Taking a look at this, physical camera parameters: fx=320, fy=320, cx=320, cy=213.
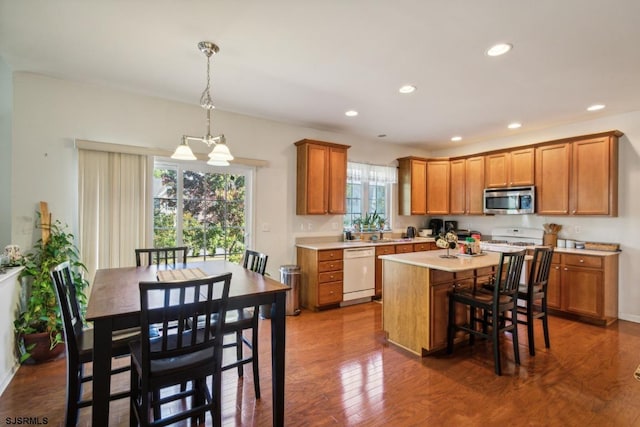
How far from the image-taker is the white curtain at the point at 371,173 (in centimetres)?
550

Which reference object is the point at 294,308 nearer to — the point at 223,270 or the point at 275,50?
the point at 223,270

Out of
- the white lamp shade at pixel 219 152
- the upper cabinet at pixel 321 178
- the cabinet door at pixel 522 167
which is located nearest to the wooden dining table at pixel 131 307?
the white lamp shade at pixel 219 152

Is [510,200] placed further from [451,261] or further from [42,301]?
[42,301]

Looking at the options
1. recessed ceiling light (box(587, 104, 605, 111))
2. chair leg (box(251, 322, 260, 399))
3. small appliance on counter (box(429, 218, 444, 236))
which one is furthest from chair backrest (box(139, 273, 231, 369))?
small appliance on counter (box(429, 218, 444, 236))

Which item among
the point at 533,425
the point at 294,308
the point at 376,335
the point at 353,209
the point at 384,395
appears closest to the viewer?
the point at 533,425

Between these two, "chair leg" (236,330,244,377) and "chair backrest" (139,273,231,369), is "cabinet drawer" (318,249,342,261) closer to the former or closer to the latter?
"chair leg" (236,330,244,377)

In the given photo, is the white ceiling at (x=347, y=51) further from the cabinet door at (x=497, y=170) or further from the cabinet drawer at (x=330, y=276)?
the cabinet drawer at (x=330, y=276)

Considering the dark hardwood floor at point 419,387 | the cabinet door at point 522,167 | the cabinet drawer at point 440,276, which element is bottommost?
the dark hardwood floor at point 419,387

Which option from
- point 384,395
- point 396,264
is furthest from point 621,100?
point 384,395

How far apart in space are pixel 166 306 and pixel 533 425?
7.67 feet

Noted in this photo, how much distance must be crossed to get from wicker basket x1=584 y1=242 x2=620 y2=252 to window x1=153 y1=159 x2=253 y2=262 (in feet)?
15.2

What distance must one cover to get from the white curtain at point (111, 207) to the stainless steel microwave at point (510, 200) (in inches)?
198

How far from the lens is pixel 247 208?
4.42 m

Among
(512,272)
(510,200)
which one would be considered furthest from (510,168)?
(512,272)
